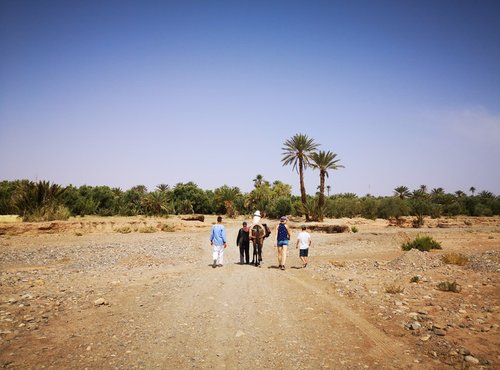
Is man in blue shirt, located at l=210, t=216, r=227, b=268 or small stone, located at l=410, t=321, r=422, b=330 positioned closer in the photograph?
small stone, located at l=410, t=321, r=422, b=330

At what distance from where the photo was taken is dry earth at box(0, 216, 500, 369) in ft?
14.5

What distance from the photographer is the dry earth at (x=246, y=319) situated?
4414mm

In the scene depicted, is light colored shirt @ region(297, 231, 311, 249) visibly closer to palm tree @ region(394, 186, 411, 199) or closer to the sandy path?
the sandy path

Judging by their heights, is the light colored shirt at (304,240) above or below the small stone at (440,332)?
above

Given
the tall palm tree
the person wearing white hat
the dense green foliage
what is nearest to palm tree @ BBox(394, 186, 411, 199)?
the dense green foliage

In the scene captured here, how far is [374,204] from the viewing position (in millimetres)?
60500

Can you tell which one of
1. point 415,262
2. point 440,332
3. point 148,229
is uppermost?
point 148,229

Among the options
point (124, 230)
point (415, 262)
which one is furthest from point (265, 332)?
point (124, 230)

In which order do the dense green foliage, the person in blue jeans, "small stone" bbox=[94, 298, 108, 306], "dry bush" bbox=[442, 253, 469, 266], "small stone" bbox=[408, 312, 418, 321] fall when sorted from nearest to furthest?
"small stone" bbox=[408, 312, 418, 321] < "small stone" bbox=[94, 298, 108, 306] < the person in blue jeans < "dry bush" bbox=[442, 253, 469, 266] < the dense green foliage

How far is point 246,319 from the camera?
586cm

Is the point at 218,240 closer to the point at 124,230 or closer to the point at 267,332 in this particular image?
the point at 267,332

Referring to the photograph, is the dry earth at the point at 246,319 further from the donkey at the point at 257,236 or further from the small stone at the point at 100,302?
the donkey at the point at 257,236

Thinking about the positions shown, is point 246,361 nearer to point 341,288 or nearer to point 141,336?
point 141,336

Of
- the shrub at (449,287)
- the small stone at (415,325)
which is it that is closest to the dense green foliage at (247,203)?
the shrub at (449,287)
